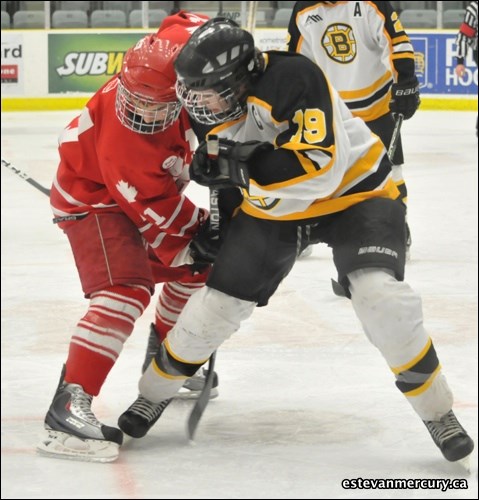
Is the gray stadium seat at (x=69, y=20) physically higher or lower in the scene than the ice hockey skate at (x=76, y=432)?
lower

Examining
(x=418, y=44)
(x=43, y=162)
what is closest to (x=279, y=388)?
(x=43, y=162)

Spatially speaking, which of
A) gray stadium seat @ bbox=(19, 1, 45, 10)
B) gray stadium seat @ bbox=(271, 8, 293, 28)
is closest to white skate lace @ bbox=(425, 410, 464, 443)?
gray stadium seat @ bbox=(271, 8, 293, 28)

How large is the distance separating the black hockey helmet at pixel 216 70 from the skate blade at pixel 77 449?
0.66m

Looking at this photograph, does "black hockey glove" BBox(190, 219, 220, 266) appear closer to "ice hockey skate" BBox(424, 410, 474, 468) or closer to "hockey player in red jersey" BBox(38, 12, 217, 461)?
"hockey player in red jersey" BBox(38, 12, 217, 461)

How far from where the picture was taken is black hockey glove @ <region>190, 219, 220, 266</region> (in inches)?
95.3

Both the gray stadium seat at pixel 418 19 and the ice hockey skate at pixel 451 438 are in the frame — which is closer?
the ice hockey skate at pixel 451 438

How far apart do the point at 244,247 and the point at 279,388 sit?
0.64 m

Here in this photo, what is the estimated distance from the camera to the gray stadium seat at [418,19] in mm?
10438

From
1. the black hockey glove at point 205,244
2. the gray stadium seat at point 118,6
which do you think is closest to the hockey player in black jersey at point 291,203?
the black hockey glove at point 205,244

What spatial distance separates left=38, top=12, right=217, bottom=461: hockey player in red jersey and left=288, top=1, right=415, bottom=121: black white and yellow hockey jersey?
1.66m

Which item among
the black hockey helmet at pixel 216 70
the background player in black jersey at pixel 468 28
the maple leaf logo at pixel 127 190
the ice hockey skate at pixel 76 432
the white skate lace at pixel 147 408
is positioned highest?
the black hockey helmet at pixel 216 70

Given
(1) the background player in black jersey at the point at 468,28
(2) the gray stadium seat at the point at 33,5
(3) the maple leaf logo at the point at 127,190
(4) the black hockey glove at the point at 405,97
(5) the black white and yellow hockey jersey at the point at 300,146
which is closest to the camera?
(5) the black white and yellow hockey jersey at the point at 300,146

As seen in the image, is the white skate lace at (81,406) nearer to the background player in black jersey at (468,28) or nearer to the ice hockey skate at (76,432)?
the ice hockey skate at (76,432)

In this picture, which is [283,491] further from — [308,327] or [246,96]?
[308,327]
